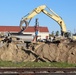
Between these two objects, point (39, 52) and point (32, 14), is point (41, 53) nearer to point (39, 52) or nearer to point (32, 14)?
point (39, 52)

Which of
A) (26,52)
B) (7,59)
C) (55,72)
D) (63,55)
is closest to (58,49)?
(63,55)

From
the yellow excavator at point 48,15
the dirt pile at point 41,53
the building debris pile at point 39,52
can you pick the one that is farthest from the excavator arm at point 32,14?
the dirt pile at point 41,53

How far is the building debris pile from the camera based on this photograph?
30.5 m

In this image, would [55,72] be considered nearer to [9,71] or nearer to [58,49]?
[9,71]

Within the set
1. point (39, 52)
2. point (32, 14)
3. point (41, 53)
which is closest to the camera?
point (41, 53)

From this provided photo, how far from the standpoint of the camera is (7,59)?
30.6 meters

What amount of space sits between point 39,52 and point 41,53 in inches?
12.3

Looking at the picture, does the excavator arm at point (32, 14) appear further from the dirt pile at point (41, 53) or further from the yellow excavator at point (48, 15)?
the dirt pile at point (41, 53)

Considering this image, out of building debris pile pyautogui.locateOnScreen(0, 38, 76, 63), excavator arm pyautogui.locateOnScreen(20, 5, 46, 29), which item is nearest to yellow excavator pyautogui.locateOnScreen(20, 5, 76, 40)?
excavator arm pyautogui.locateOnScreen(20, 5, 46, 29)

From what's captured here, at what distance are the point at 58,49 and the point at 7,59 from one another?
17.7ft

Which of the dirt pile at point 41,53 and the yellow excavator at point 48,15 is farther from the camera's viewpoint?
the yellow excavator at point 48,15

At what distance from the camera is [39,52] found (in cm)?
3144

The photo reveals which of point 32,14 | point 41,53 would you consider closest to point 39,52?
point 41,53

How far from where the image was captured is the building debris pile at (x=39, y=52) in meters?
30.5
